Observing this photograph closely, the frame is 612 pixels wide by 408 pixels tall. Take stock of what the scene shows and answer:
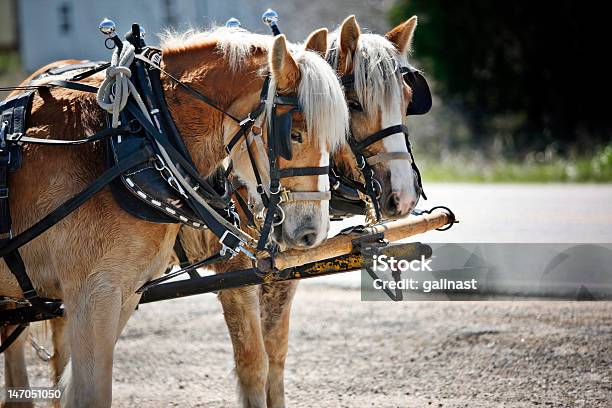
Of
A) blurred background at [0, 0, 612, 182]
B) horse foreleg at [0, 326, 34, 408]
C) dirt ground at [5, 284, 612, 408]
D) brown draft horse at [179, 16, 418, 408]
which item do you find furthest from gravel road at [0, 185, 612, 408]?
blurred background at [0, 0, 612, 182]

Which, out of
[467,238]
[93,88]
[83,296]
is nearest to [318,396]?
[83,296]

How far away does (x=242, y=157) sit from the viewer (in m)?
3.51

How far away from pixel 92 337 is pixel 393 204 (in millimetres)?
1480

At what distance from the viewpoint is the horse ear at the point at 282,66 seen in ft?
10.7

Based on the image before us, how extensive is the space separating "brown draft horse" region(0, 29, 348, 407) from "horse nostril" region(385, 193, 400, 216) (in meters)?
0.61

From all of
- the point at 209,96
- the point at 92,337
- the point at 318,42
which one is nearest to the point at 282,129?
the point at 209,96

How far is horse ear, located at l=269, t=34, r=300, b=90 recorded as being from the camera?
3270 millimetres

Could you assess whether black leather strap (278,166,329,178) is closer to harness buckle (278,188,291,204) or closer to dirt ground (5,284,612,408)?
harness buckle (278,188,291,204)

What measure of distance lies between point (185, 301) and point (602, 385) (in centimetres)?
378

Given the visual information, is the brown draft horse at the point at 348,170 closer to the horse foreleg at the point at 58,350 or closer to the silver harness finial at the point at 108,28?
the silver harness finial at the point at 108,28

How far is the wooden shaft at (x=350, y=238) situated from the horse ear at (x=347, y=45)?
81 centimetres

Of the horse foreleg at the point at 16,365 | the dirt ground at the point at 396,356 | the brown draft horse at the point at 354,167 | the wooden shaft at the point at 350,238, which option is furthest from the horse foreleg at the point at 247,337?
the horse foreleg at the point at 16,365

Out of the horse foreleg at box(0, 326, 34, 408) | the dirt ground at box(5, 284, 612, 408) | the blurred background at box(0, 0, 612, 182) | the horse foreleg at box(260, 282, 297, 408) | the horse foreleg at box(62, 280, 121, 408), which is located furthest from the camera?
the blurred background at box(0, 0, 612, 182)

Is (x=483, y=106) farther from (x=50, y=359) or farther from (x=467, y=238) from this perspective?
(x=50, y=359)
